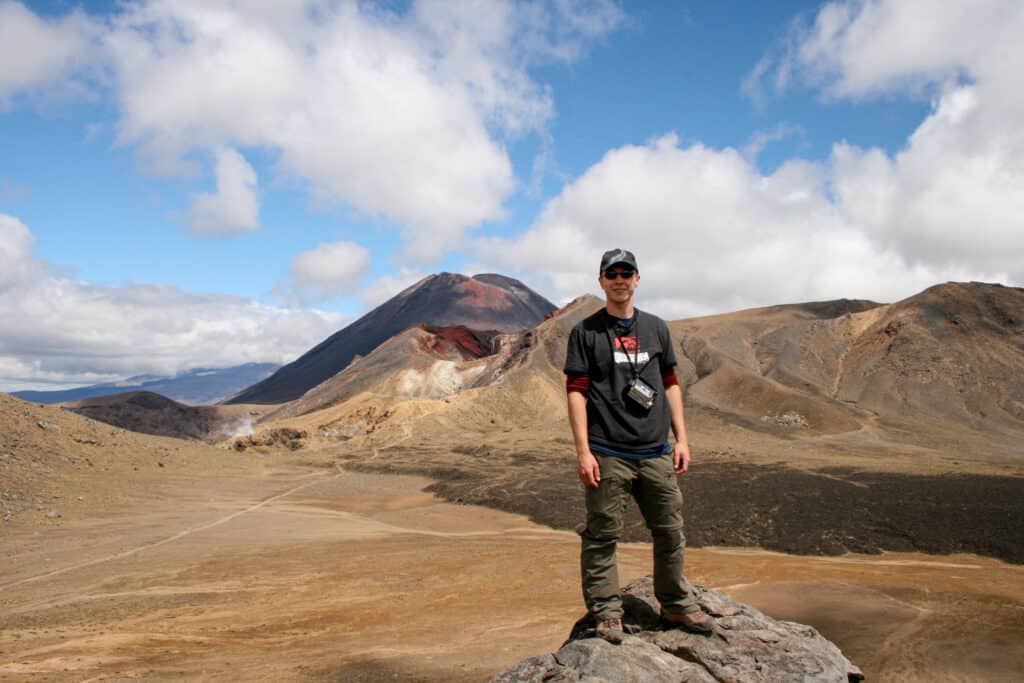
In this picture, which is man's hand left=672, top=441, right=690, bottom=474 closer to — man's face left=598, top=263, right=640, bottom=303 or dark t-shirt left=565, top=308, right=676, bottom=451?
dark t-shirt left=565, top=308, right=676, bottom=451

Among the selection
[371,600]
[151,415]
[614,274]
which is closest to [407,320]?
[151,415]

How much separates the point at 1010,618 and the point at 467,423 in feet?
139

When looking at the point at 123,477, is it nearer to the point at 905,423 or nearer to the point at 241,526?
the point at 241,526

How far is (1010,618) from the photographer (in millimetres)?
7984

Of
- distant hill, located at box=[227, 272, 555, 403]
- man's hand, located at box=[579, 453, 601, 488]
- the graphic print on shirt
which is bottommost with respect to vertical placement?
man's hand, located at box=[579, 453, 601, 488]

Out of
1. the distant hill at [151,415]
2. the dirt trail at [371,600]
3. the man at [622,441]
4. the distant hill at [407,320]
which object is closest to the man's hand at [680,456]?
the man at [622,441]

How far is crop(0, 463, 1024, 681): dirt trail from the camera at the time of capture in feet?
21.8

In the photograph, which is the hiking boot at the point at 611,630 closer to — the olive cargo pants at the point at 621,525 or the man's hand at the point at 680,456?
the olive cargo pants at the point at 621,525

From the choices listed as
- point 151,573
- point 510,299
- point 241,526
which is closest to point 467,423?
point 241,526

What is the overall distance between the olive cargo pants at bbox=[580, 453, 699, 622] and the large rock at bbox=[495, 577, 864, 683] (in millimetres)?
246

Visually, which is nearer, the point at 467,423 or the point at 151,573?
the point at 151,573

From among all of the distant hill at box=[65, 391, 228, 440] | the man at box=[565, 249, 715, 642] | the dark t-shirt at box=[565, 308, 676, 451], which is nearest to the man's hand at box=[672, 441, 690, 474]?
the man at box=[565, 249, 715, 642]

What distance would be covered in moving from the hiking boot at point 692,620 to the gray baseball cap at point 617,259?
2490 mm

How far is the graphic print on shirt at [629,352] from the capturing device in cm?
432
